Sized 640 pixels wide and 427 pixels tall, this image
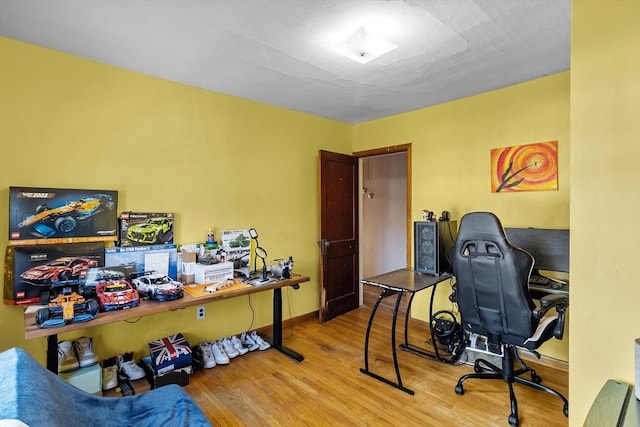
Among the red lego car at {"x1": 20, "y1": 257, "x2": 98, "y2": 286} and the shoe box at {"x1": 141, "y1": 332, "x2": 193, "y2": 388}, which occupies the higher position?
the red lego car at {"x1": 20, "y1": 257, "x2": 98, "y2": 286}

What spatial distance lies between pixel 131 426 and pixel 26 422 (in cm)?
56

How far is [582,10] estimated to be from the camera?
126 cm

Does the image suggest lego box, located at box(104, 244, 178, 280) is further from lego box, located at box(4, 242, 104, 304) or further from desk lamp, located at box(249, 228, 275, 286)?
desk lamp, located at box(249, 228, 275, 286)

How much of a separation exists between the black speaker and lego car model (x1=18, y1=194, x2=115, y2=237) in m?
2.62

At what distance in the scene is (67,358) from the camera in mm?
2207

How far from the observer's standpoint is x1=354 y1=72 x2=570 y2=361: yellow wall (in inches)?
107

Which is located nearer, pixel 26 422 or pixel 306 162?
pixel 26 422

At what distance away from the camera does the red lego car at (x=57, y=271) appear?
2.16 meters

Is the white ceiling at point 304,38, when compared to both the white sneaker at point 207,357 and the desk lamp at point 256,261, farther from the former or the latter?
the white sneaker at point 207,357

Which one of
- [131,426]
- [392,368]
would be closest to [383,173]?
[392,368]

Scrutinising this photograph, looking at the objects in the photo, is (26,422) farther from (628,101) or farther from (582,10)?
(582,10)

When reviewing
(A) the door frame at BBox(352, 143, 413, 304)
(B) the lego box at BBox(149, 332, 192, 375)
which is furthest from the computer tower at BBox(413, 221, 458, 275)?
(B) the lego box at BBox(149, 332, 192, 375)

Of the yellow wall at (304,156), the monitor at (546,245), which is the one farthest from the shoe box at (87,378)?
the monitor at (546,245)

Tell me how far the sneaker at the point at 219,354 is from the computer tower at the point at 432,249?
1894mm
